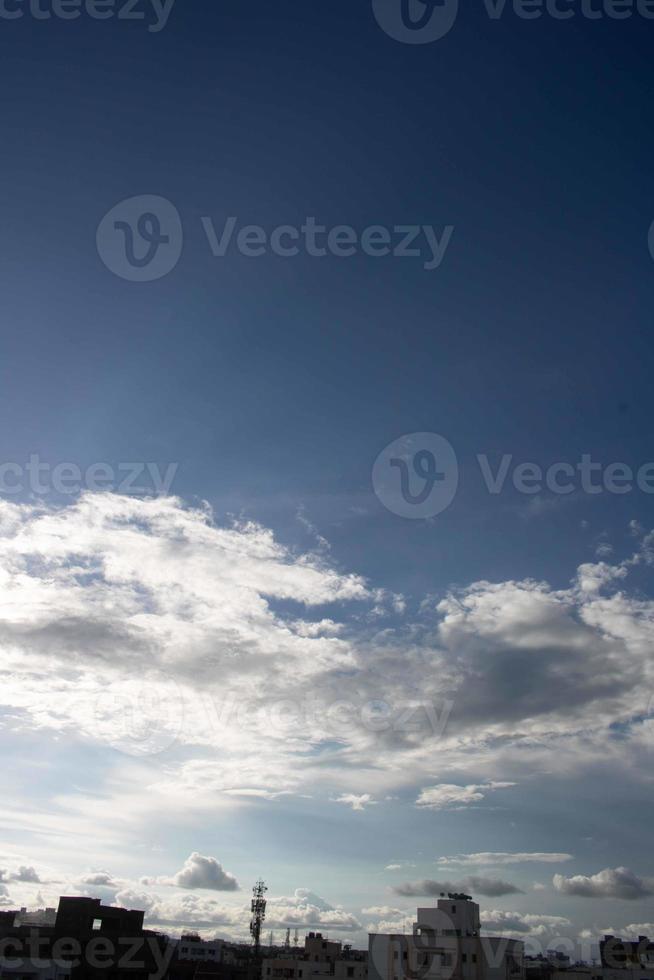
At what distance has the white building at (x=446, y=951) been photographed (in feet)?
246

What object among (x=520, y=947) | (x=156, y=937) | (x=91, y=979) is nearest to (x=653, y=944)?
(x=520, y=947)

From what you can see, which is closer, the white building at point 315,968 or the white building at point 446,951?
the white building at point 446,951

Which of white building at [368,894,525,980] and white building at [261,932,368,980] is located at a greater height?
white building at [368,894,525,980]

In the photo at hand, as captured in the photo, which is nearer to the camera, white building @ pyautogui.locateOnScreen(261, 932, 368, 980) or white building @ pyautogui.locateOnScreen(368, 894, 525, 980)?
white building @ pyautogui.locateOnScreen(368, 894, 525, 980)

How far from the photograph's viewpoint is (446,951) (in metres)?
75.6

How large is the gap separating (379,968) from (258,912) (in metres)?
36.5

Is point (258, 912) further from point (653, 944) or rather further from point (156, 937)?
point (653, 944)

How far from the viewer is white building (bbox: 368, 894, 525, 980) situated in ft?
246

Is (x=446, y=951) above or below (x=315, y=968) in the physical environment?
above

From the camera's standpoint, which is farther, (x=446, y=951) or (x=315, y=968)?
(x=315, y=968)

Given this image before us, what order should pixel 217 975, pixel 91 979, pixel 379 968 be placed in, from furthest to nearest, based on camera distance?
pixel 217 975, pixel 379 968, pixel 91 979

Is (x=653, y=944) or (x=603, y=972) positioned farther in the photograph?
(x=653, y=944)

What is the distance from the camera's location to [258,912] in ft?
355

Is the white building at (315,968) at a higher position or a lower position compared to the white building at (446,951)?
lower
